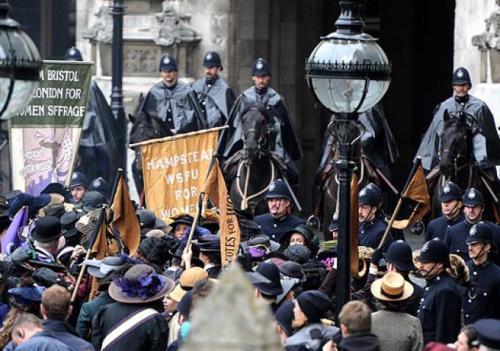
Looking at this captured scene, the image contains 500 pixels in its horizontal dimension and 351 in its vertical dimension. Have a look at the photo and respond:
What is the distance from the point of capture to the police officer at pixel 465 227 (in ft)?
53.4

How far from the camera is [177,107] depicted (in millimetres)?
23312

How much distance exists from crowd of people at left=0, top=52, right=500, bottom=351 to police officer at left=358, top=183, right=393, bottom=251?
0.01 meters

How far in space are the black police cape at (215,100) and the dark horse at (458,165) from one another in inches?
129

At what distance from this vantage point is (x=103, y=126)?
24141 millimetres

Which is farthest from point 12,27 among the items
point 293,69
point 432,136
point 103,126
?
point 293,69

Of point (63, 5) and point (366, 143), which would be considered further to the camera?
point (63, 5)

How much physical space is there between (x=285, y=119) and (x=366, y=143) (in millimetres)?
949

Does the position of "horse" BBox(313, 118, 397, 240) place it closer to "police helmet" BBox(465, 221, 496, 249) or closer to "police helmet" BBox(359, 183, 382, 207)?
"police helmet" BBox(359, 183, 382, 207)

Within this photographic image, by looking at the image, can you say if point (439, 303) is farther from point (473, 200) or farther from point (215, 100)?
point (215, 100)

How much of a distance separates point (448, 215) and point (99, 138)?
777 centimetres

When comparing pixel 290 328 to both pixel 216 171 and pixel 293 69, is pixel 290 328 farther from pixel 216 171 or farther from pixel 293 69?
pixel 293 69

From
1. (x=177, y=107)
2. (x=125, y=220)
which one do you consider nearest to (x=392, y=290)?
(x=125, y=220)

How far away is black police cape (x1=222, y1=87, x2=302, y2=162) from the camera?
22.1 meters

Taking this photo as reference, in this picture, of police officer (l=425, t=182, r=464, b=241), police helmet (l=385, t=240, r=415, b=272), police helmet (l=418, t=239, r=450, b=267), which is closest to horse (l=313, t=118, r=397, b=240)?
police officer (l=425, t=182, r=464, b=241)
